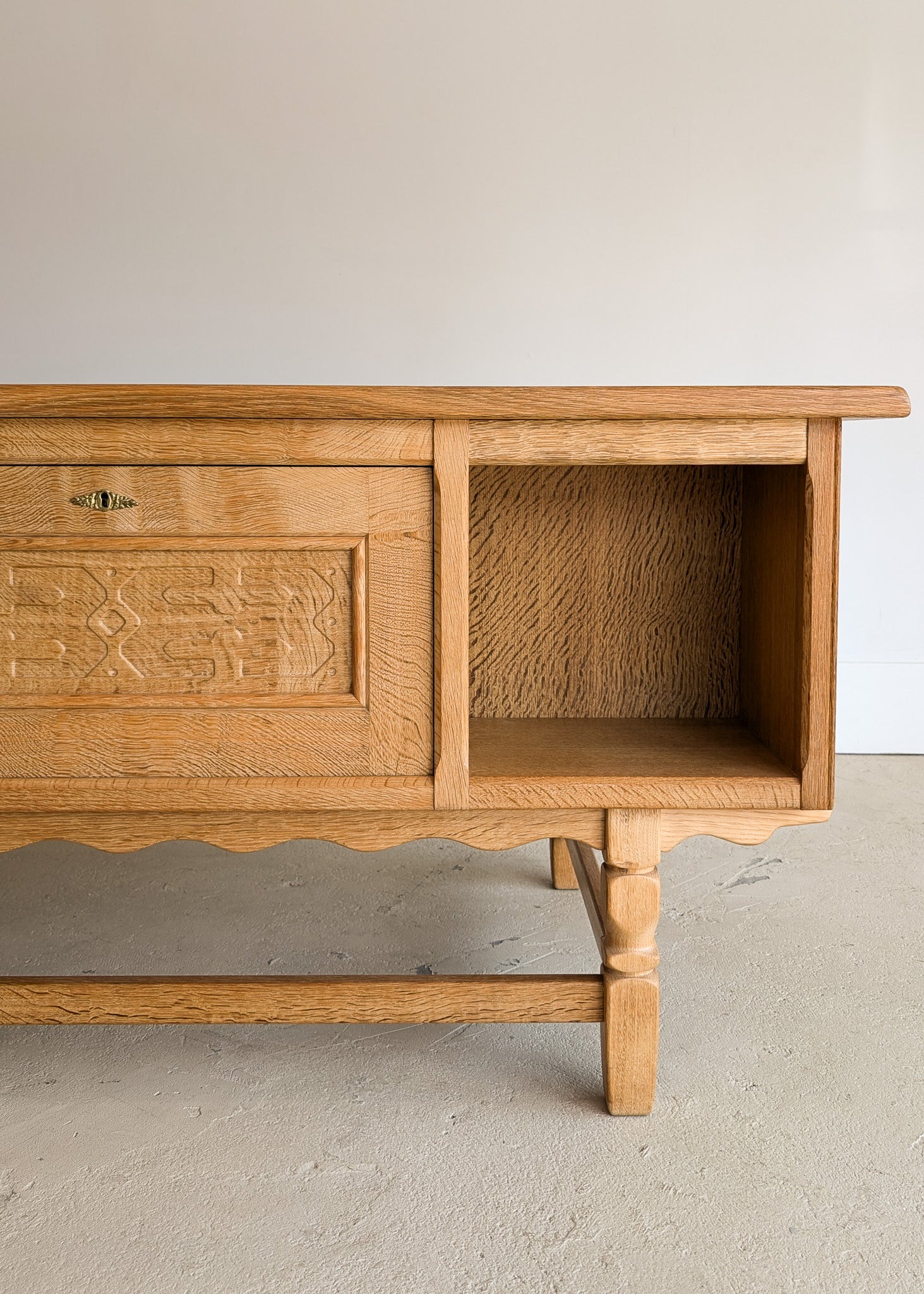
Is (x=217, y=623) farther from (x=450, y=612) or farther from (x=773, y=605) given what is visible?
(x=773, y=605)

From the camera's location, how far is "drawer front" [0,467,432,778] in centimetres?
116

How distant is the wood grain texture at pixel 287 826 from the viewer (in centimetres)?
122

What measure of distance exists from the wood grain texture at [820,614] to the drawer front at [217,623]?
43 cm

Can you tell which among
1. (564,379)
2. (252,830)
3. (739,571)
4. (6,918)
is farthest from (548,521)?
(564,379)

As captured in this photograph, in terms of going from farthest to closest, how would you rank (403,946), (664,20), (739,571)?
(664,20), (403,946), (739,571)

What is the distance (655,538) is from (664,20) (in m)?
2.00

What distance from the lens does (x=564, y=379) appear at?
9.50ft

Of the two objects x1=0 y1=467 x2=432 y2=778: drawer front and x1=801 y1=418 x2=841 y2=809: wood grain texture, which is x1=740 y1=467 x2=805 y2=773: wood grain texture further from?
x1=0 y1=467 x2=432 y2=778: drawer front

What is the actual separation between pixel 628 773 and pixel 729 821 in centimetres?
14

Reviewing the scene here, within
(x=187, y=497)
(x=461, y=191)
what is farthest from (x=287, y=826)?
(x=461, y=191)

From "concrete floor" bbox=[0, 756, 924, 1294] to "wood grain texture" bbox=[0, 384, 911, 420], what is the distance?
0.82m

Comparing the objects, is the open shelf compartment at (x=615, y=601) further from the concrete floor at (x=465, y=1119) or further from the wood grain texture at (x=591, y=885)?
the concrete floor at (x=465, y=1119)

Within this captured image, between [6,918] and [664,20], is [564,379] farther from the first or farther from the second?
[6,918]

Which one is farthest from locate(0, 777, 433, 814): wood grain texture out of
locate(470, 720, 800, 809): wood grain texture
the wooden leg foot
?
the wooden leg foot
